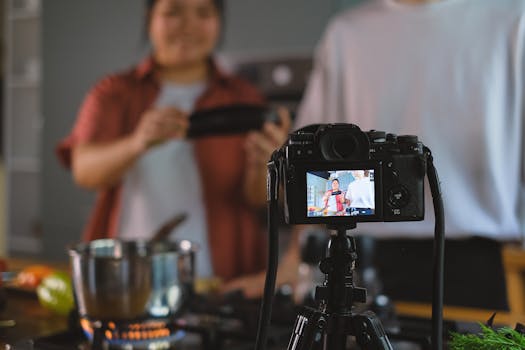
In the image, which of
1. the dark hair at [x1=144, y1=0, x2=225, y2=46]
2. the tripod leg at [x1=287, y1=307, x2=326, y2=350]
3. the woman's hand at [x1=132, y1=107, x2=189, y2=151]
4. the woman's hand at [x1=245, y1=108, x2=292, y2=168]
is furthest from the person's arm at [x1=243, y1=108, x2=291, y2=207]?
the tripod leg at [x1=287, y1=307, x2=326, y2=350]

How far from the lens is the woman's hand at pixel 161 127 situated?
2.33 m

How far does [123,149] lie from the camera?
2.41 m

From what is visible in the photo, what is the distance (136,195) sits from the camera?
2.42 m

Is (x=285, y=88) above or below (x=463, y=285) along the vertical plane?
above

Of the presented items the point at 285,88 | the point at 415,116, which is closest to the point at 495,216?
the point at 415,116

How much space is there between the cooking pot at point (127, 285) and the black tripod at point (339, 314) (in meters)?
0.37

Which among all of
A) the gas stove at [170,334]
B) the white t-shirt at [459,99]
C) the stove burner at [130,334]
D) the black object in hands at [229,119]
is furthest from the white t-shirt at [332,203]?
the black object in hands at [229,119]

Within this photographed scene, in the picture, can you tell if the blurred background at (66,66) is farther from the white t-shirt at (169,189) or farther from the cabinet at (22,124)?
the white t-shirt at (169,189)

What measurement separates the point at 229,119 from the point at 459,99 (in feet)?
3.00

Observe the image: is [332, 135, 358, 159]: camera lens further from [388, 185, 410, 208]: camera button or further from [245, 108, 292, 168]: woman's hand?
[245, 108, 292, 168]: woman's hand

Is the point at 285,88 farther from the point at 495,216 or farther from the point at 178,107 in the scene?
the point at 495,216

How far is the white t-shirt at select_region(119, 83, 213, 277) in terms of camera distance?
2352mm

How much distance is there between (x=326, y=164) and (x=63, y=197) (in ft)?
7.34

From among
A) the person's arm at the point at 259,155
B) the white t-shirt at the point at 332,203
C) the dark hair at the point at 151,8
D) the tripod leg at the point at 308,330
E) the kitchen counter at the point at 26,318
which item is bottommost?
the kitchen counter at the point at 26,318
